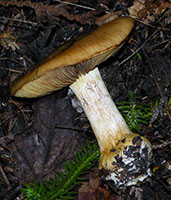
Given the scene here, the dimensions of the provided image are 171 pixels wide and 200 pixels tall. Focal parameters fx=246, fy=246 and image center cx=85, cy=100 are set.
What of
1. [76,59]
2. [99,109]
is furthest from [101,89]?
[76,59]

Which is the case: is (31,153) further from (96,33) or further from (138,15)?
(138,15)

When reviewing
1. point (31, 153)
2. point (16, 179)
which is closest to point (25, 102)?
point (31, 153)

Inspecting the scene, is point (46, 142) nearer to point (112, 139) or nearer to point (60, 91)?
point (60, 91)

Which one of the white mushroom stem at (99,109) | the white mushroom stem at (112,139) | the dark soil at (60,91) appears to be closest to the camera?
the white mushroom stem at (112,139)

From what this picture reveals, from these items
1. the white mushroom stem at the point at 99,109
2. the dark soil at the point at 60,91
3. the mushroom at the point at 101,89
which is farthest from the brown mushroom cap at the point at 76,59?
the dark soil at the point at 60,91

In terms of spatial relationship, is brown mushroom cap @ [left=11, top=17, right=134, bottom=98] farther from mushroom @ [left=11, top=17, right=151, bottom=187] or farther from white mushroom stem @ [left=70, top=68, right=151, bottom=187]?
white mushroom stem @ [left=70, top=68, right=151, bottom=187]

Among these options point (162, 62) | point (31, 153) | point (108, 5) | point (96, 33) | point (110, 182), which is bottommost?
point (110, 182)

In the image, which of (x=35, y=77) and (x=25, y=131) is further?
(x=25, y=131)

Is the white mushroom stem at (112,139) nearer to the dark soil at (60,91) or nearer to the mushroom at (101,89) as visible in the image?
the mushroom at (101,89)
